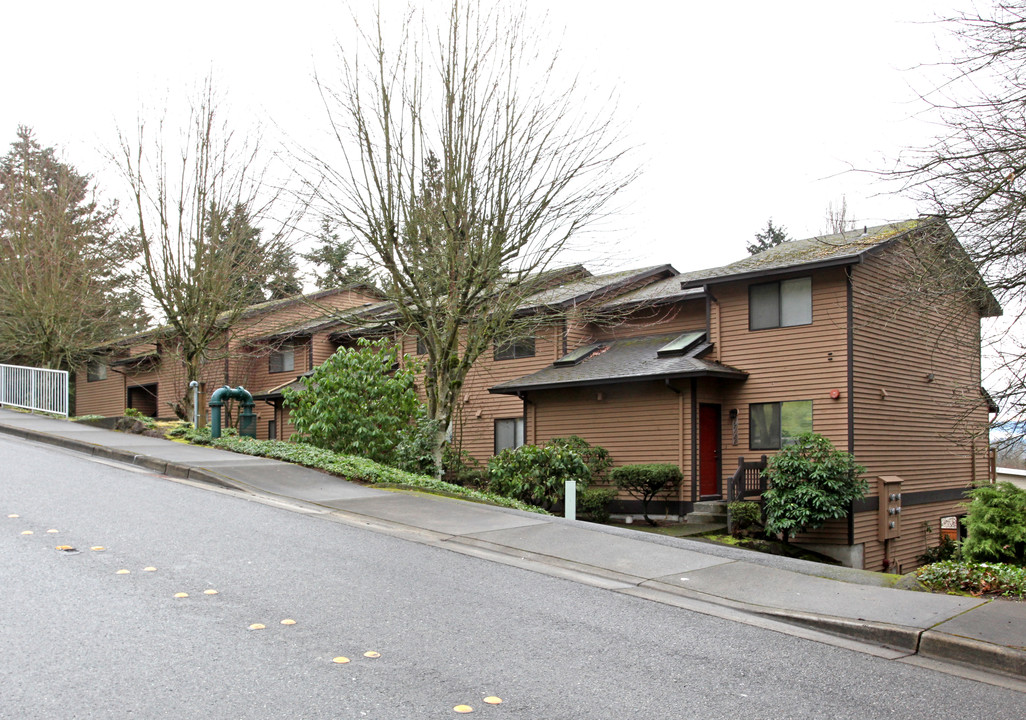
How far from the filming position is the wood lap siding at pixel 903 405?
59.5 ft

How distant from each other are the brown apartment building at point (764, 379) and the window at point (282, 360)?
31.8 feet

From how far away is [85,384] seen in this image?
40062 mm

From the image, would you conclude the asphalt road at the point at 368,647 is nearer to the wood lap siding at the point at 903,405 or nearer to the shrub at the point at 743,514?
the shrub at the point at 743,514

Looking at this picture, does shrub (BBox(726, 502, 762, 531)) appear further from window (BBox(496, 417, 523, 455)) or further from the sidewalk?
window (BBox(496, 417, 523, 455))

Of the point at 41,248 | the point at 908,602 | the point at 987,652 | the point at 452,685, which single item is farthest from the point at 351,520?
the point at 41,248

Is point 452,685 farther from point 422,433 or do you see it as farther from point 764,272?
point 764,272

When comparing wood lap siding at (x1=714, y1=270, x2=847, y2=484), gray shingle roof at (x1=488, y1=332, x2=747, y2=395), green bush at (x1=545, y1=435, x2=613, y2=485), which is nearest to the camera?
wood lap siding at (x1=714, y1=270, x2=847, y2=484)

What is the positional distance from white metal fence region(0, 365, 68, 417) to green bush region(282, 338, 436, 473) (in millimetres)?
7311

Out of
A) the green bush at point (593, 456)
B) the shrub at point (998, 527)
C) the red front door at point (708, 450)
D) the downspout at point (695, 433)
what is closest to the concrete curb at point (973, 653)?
the shrub at point (998, 527)

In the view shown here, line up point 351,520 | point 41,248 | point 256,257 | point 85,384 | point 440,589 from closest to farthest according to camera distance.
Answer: point 440,589 < point 351,520 < point 256,257 < point 41,248 < point 85,384

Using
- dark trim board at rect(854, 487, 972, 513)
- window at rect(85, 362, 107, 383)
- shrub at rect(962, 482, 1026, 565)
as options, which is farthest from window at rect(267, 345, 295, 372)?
shrub at rect(962, 482, 1026, 565)

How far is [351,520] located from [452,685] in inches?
217

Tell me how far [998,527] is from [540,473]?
8.99m

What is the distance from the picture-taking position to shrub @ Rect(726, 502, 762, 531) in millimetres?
17156
